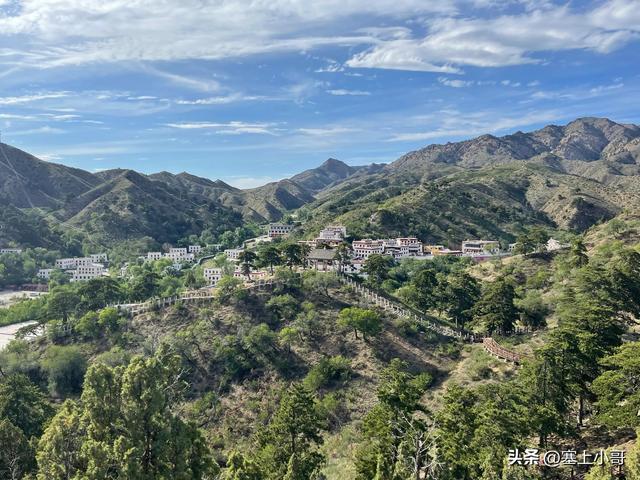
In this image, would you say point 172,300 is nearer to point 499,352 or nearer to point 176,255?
point 499,352

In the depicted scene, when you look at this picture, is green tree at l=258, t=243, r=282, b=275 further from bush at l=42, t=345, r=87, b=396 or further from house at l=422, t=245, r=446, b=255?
house at l=422, t=245, r=446, b=255

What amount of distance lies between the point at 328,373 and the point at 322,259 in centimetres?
3160

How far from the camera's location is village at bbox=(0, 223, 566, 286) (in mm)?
75000

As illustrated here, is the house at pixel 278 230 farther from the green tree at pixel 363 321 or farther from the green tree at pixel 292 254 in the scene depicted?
the green tree at pixel 363 321

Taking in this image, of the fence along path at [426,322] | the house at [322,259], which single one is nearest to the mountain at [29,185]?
the house at [322,259]

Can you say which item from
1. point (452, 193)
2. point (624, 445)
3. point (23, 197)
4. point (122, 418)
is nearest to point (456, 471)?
point (624, 445)

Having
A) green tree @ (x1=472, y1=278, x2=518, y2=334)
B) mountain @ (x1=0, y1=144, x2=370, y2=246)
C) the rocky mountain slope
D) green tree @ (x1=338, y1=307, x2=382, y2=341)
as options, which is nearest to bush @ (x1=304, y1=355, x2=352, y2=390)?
green tree @ (x1=338, y1=307, x2=382, y2=341)

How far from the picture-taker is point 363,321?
155 feet

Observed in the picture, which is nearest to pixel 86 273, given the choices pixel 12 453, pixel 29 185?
pixel 12 453

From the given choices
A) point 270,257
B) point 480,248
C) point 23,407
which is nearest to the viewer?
point 23,407

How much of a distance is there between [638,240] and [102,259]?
127 meters

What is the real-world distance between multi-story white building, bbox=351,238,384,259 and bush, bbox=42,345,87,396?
60740 mm

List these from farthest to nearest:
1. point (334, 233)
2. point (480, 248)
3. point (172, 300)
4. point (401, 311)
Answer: point (334, 233) < point (480, 248) < point (172, 300) < point (401, 311)

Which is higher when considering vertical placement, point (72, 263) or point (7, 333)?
point (72, 263)
